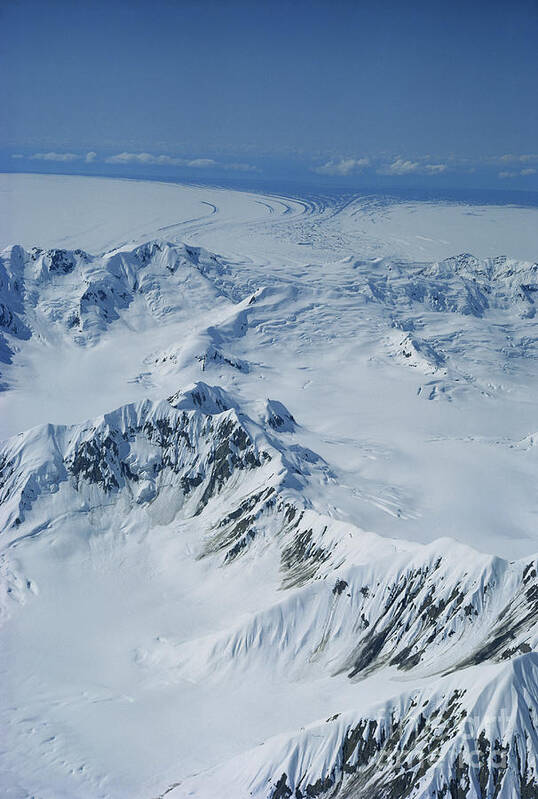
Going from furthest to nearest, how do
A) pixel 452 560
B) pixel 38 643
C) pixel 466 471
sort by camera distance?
pixel 466 471 < pixel 38 643 < pixel 452 560

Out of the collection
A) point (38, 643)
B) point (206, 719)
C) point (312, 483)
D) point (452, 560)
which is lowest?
point (38, 643)

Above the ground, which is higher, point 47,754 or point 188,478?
point 188,478

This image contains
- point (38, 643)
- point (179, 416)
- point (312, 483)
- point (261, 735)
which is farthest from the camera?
point (179, 416)

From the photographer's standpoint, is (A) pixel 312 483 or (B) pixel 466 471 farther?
(B) pixel 466 471

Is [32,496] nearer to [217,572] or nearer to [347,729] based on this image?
[217,572]

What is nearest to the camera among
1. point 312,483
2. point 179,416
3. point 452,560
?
point 452,560

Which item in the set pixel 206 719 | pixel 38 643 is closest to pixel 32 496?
pixel 38 643

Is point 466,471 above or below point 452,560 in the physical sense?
below

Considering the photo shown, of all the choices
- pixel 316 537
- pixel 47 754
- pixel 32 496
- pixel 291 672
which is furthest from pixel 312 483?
pixel 47 754

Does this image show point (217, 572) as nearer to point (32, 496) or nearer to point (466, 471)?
point (32, 496)
